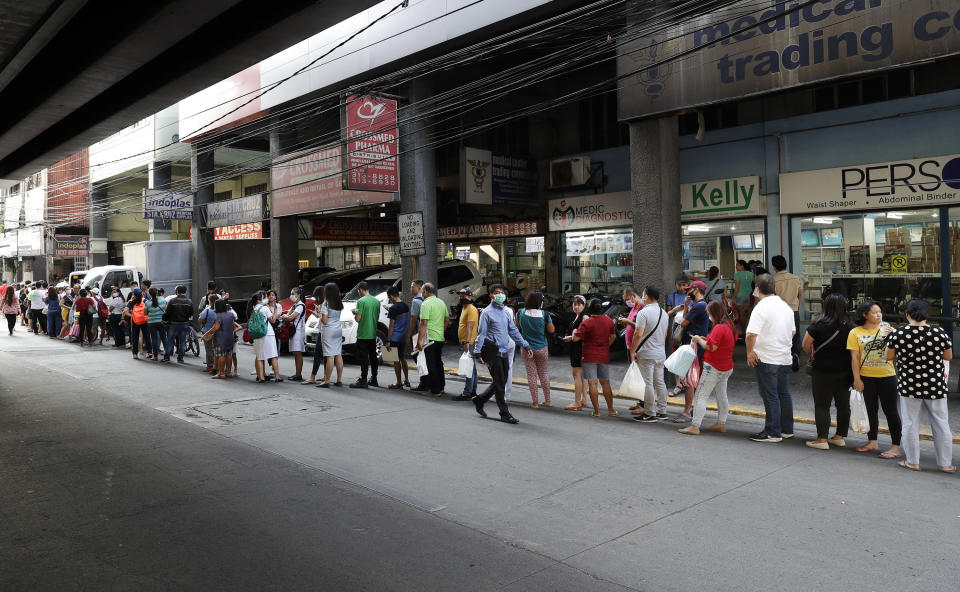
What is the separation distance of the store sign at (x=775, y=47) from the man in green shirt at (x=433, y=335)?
183 inches

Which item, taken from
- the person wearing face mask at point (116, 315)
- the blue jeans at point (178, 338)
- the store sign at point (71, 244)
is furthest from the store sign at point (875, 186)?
the store sign at point (71, 244)

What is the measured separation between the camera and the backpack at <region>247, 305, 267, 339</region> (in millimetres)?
12555

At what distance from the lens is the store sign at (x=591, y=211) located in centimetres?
1805

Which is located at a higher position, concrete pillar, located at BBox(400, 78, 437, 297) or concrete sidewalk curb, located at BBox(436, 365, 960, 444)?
concrete pillar, located at BBox(400, 78, 437, 297)

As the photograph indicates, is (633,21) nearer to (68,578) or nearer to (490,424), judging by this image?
(490,424)

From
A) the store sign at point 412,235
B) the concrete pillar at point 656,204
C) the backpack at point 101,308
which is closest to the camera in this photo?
the concrete pillar at point 656,204

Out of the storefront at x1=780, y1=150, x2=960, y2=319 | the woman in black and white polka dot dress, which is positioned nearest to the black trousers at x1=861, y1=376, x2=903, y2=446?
the woman in black and white polka dot dress

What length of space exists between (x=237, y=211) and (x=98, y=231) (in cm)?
1687

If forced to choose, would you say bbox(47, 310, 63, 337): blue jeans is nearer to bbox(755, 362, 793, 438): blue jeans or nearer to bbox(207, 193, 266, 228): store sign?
bbox(207, 193, 266, 228): store sign

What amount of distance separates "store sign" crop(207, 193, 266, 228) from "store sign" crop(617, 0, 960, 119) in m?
14.9

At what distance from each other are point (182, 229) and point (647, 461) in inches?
1348

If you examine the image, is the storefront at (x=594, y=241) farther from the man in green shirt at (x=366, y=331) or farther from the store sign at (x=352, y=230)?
the man in green shirt at (x=366, y=331)

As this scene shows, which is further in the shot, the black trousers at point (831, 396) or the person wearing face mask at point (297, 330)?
the person wearing face mask at point (297, 330)

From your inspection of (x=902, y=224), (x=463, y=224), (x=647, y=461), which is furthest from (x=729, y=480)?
(x=463, y=224)
